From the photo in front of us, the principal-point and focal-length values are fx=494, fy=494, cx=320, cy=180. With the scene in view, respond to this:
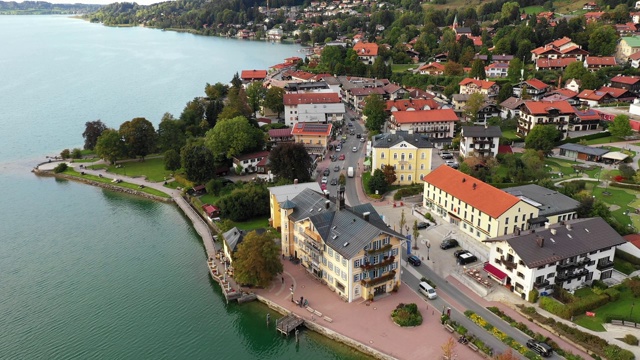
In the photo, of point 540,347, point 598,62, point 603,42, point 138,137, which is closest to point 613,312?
point 540,347

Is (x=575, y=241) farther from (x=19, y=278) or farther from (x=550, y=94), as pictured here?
(x=550, y=94)

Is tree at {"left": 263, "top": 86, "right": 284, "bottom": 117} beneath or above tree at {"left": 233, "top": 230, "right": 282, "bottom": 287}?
above

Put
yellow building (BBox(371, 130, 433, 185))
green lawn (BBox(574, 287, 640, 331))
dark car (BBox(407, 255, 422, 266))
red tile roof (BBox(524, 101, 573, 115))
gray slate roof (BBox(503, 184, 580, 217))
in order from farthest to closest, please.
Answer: red tile roof (BBox(524, 101, 573, 115)) → yellow building (BBox(371, 130, 433, 185)) → gray slate roof (BBox(503, 184, 580, 217)) → dark car (BBox(407, 255, 422, 266)) → green lawn (BBox(574, 287, 640, 331))

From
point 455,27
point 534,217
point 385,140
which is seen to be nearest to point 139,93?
point 385,140

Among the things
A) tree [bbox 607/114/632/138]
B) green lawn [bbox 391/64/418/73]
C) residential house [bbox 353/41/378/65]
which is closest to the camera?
tree [bbox 607/114/632/138]

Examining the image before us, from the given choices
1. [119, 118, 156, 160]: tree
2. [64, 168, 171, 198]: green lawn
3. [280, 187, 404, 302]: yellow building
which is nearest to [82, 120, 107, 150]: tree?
[64, 168, 171, 198]: green lawn

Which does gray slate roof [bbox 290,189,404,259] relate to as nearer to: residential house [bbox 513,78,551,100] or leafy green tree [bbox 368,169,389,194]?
leafy green tree [bbox 368,169,389,194]

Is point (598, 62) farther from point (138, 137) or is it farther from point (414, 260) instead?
point (138, 137)
